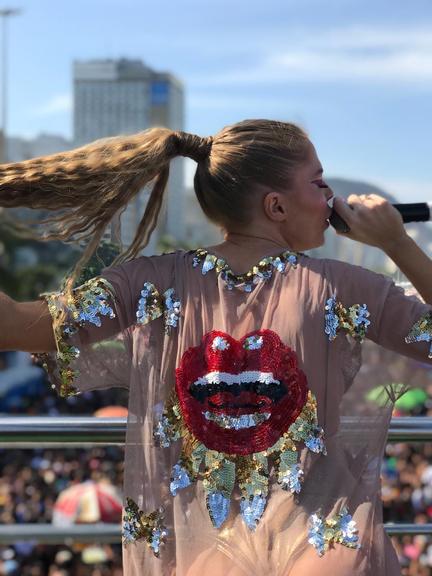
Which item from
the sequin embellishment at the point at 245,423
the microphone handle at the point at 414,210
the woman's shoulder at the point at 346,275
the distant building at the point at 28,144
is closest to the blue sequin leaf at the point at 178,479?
the sequin embellishment at the point at 245,423

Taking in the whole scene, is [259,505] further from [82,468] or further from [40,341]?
[82,468]

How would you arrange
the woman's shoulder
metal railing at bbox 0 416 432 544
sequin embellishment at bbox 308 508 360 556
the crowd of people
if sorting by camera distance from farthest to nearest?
1. the crowd of people
2. metal railing at bbox 0 416 432 544
3. the woman's shoulder
4. sequin embellishment at bbox 308 508 360 556

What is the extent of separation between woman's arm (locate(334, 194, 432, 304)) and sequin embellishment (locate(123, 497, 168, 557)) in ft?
2.46

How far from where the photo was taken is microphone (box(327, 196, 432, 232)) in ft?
6.61

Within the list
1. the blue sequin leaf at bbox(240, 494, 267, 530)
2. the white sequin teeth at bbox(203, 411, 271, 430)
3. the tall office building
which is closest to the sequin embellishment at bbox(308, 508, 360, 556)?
the blue sequin leaf at bbox(240, 494, 267, 530)

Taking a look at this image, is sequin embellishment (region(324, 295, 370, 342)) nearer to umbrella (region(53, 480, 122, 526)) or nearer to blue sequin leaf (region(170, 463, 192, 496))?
blue sequin leaf (region(170, 463, 192, 496))

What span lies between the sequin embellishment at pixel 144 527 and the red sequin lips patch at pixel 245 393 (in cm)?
21

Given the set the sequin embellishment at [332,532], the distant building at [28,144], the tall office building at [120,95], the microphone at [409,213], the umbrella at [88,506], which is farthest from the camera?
the tall office building at [120,95]

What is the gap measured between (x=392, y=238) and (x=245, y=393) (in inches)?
18.4

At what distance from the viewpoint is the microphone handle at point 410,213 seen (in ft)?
6.61

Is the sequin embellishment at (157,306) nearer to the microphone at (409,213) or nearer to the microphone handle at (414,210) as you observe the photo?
the microphone at (409,213)

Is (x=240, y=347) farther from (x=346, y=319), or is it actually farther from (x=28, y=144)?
(x=28, y=144)

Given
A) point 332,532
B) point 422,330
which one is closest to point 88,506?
point 332,532

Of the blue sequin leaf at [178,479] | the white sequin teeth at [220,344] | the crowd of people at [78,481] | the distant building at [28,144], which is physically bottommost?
the distant building at [28,144]
